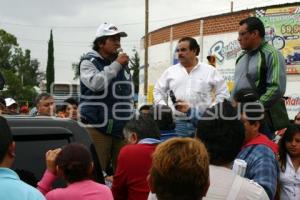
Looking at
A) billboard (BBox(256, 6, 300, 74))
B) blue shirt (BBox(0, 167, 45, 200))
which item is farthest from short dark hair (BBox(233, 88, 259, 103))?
billboard (BBox(256, 6, 300, 74))

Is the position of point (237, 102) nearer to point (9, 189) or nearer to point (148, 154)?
point (148, 154)

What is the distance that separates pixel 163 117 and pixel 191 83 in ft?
1.93

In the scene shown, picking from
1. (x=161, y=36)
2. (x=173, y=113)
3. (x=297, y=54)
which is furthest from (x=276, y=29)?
(x=173, y=113)

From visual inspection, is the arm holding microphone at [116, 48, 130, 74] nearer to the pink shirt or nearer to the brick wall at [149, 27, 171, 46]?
the pink shirt

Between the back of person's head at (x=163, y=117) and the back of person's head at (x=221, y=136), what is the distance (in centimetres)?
154

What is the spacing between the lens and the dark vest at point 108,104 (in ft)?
15.5

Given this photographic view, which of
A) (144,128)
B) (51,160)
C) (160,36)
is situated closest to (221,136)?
(51,160)

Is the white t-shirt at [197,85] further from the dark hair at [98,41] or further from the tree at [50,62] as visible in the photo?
the tree at [50,62]

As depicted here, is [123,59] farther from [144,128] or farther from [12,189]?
[12,189]

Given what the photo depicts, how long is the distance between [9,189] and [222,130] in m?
1.33

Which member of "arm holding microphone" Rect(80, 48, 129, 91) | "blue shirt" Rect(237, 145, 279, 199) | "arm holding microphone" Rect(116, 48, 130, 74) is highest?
"arm holding microphone" Rect(116, 48, 130, 74)

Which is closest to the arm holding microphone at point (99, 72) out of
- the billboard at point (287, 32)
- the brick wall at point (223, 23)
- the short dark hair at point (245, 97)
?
the short dark hair at point (245, 97)

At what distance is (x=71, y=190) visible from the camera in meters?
2.84

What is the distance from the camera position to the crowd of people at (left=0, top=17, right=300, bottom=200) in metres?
2.17
